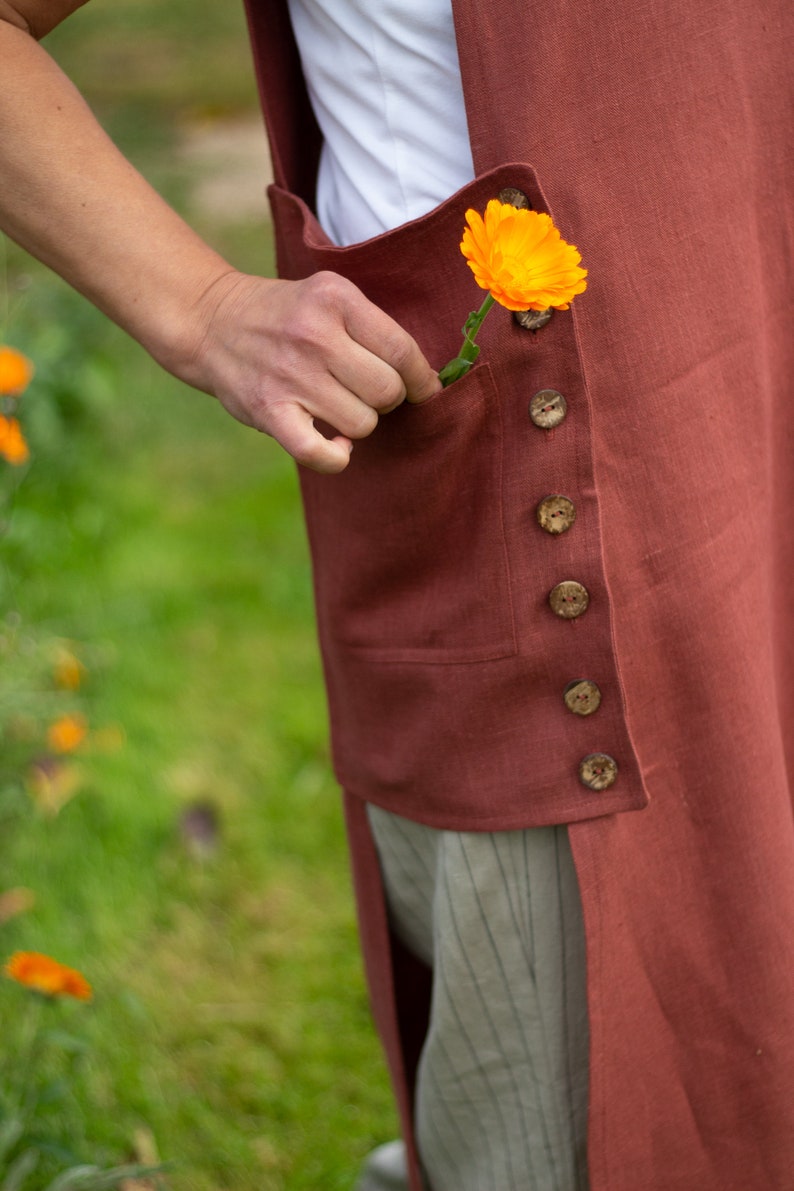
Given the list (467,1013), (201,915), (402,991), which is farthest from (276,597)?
(467,1013)

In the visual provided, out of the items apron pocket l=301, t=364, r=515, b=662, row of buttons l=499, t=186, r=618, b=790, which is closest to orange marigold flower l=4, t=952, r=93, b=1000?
apron pocket l=301, t=364, r=515, b=662

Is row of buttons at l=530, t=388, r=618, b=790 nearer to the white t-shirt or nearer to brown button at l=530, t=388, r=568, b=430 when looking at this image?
brown button at l=530, t=388, r=568, b=430

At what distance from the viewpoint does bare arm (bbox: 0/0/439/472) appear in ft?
2.84

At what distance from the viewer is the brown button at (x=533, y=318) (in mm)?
883

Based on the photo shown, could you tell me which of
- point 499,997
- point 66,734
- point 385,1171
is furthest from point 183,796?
point 499,997

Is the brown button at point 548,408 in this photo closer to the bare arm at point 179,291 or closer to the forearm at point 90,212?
the bare arm at point 179,291

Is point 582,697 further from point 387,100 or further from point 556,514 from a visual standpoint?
Result: point 387,100

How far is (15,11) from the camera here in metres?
0.92

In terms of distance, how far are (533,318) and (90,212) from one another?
0.36 meters

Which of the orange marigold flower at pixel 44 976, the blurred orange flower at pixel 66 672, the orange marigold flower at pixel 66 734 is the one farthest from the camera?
the blurred orange flower at pixel 66 672

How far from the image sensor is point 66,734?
236 centimetres

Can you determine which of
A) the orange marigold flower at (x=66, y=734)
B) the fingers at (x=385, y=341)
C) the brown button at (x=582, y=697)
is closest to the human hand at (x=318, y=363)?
the fingers at (x=385, y=341)

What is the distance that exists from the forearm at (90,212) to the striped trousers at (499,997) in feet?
1.69

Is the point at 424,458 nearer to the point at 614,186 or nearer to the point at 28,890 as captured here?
the point at 614,186
